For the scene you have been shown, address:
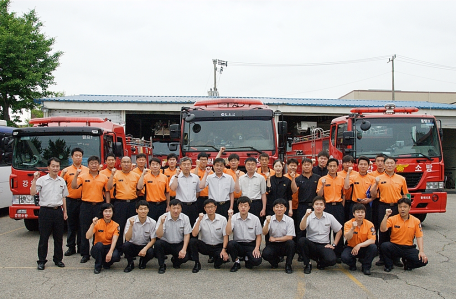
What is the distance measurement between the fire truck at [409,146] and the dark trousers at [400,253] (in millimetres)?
3151

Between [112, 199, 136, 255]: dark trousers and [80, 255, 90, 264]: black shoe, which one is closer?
[80, 255, 90, 264]: black shoe

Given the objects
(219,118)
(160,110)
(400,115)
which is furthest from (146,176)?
(160,110)

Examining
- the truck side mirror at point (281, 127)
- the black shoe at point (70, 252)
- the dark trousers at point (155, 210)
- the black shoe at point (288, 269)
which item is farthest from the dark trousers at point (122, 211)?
the truck side mirror at point (281, 127)

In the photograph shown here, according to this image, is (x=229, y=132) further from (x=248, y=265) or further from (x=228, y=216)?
(x=248, y=265)

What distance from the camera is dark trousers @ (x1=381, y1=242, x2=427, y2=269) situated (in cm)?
580

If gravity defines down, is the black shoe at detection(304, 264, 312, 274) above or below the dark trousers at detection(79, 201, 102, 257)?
below

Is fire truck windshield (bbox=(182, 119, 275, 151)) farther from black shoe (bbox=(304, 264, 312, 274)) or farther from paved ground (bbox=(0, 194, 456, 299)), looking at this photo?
black shoe (bbox=(304, 264, 312, 274))

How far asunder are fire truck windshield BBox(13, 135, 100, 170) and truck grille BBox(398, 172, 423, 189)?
6.79m

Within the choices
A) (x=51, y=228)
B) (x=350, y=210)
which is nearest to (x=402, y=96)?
(x=350, y=210)

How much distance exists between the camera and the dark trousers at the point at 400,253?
5.80 meters

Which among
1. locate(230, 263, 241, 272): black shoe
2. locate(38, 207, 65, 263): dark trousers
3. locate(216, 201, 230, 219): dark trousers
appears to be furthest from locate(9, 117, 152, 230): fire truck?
locate(230, 263, 241, 272): black shoe

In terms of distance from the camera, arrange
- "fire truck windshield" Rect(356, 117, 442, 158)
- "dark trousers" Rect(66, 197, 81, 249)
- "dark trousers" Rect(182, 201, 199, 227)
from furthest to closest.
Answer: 1. "fire truck windshield" Rect(356, 117, 442, 158)
2. "dark trousers" Rect(66, 197, 81, 249)
3. "dark trousers" Rect(182, 201, 199, 227)

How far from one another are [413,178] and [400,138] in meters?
0.93

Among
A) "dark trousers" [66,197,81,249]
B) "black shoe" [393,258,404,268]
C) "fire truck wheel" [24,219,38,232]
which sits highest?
"dark trousers" [66,197,81,249]
